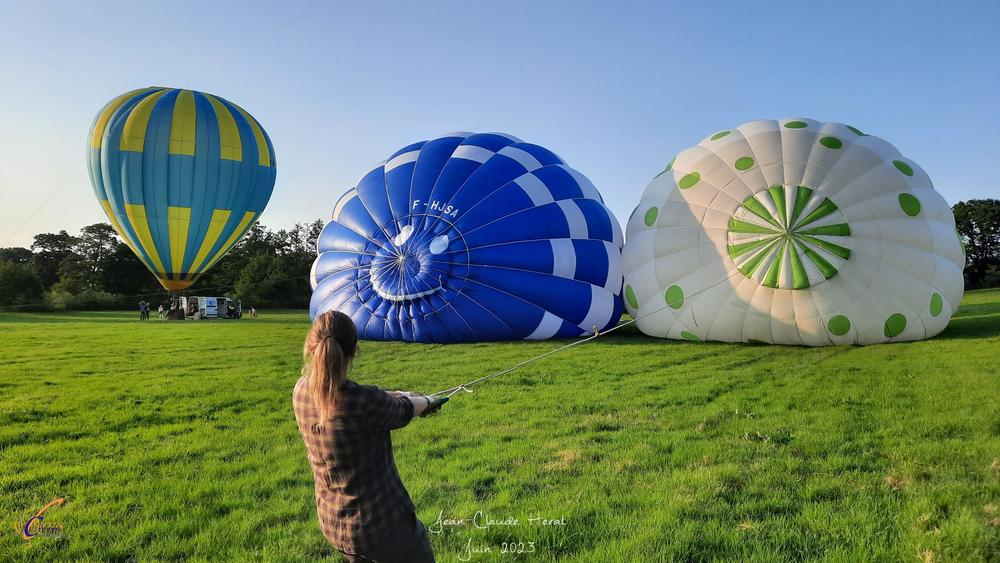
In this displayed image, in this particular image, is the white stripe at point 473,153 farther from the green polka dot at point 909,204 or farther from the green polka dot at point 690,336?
the green polka dot at point 909,204

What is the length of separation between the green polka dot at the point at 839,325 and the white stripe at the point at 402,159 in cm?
701

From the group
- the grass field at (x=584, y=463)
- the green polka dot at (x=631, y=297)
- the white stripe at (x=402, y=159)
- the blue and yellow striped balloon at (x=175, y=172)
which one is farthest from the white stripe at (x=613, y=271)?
the blue and yellow striped balloon at (x=175, y=172)

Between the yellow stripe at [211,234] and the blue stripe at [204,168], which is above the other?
the blue stripe at [204,168]

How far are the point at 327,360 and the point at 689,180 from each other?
322 inches

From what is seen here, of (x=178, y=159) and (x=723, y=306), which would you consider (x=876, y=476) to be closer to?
(x=723, y=306)

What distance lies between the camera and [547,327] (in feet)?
32.2

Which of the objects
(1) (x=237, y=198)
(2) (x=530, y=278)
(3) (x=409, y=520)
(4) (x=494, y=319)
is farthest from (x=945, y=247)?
(1) (x=237, y=198)

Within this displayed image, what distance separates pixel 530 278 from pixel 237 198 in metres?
9.43

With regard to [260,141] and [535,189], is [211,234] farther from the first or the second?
[535,189]

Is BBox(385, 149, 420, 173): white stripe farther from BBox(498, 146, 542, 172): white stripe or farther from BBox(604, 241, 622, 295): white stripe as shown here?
BBox(604, 241, 622, 295): white stripe

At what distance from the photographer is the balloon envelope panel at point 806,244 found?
7.90 metres

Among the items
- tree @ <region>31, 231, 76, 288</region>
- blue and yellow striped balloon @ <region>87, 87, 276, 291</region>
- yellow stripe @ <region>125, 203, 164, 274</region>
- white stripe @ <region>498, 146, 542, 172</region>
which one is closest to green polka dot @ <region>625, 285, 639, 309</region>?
white stripe @ <region>498, 146, 542, 172</region>

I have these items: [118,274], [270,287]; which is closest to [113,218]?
[270,287]

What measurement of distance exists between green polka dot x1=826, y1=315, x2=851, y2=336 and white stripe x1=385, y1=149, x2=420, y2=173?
23.0ft
